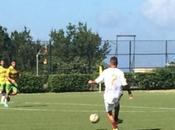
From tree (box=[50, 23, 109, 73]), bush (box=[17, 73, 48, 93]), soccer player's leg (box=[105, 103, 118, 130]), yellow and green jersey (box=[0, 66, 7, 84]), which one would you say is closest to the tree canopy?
tree (box=[50, 23, 109, 73])

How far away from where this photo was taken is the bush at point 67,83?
47938 mm

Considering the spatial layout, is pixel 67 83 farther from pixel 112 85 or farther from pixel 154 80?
pixel 112 85

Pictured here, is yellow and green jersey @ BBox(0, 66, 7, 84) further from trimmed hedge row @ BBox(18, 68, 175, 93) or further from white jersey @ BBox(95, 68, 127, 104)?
trimmed hedge row @ BBox(18, 68, 175, 93)

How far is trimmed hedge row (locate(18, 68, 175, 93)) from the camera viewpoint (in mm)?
46938

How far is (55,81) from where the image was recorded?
47.9 m

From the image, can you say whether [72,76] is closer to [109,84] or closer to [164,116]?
[164,116]

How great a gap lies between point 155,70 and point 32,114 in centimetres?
2853

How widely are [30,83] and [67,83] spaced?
3009 millimetres

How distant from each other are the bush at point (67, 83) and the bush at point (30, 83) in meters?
0.76

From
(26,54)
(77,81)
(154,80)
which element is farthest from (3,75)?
(26,54)

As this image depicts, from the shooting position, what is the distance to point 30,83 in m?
46.8

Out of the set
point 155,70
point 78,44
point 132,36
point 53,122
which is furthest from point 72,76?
point 53,122

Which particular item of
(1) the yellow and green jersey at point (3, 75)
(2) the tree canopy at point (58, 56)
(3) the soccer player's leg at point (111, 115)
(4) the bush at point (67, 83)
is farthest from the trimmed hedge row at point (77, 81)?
(3) the soccer player's leg at point (111, 115)

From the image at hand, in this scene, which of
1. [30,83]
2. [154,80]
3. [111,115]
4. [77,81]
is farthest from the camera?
[154,80]
